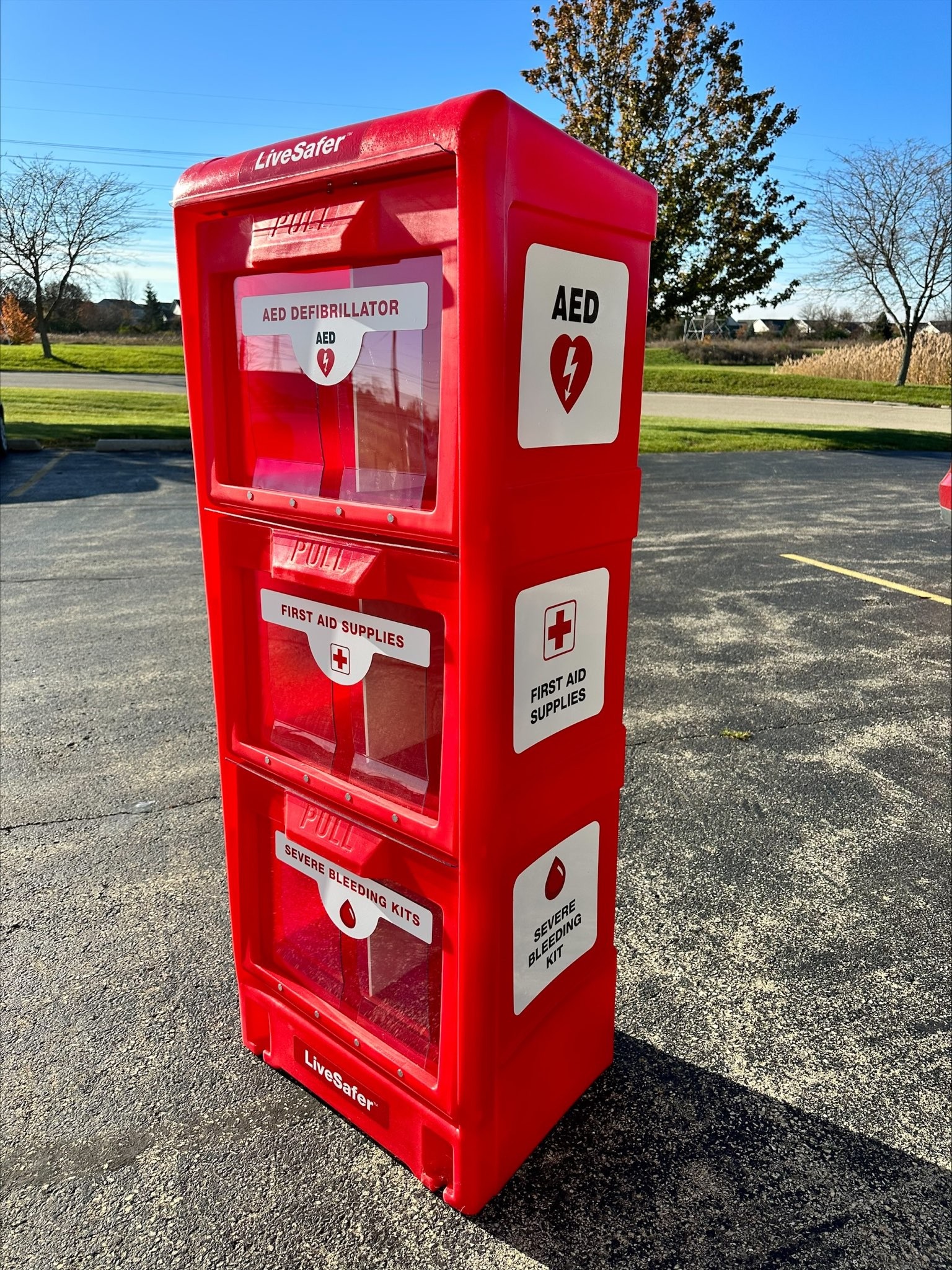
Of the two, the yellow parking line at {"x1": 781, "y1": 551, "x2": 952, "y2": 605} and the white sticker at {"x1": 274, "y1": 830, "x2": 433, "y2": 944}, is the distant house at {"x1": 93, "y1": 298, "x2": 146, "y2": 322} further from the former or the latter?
the white sticker at {"x1": 274, "y1": 830, "x2": 433, "y2": 944}

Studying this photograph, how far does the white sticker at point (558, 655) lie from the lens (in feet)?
5.54

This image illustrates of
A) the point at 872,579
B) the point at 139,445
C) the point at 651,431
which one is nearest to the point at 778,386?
the point at 651,431

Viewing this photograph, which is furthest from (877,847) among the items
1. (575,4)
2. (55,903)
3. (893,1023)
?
(575,4)

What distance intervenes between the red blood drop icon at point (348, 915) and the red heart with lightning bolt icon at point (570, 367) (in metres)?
1.21

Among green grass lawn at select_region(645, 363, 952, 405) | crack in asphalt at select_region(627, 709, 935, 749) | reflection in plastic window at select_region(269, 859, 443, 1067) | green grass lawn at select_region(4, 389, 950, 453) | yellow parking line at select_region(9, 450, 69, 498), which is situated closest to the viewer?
reflection in plastic window at select_region(269, 859, 443, 1067)

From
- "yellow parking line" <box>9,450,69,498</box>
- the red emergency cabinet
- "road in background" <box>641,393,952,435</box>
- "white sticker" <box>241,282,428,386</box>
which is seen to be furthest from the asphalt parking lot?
"road in background" <box>641,393,952,435</box>

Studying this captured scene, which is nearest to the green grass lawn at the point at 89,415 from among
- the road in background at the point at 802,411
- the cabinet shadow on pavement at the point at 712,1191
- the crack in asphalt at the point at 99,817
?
the road in background at the point at 802,411

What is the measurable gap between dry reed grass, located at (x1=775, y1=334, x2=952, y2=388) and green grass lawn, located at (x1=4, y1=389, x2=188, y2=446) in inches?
1041

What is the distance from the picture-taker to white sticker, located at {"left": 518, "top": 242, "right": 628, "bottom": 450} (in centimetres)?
153

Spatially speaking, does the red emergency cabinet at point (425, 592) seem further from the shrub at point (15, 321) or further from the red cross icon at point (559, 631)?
the shrub at point (15, 321)

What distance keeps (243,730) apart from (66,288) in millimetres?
49928

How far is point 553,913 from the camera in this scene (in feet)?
6.46

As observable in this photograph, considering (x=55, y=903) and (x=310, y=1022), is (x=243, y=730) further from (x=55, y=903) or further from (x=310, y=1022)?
(x=55, y=903)

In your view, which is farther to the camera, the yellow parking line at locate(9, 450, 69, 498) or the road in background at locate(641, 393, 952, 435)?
the road in background at locate(641, 393, 952, 435)
